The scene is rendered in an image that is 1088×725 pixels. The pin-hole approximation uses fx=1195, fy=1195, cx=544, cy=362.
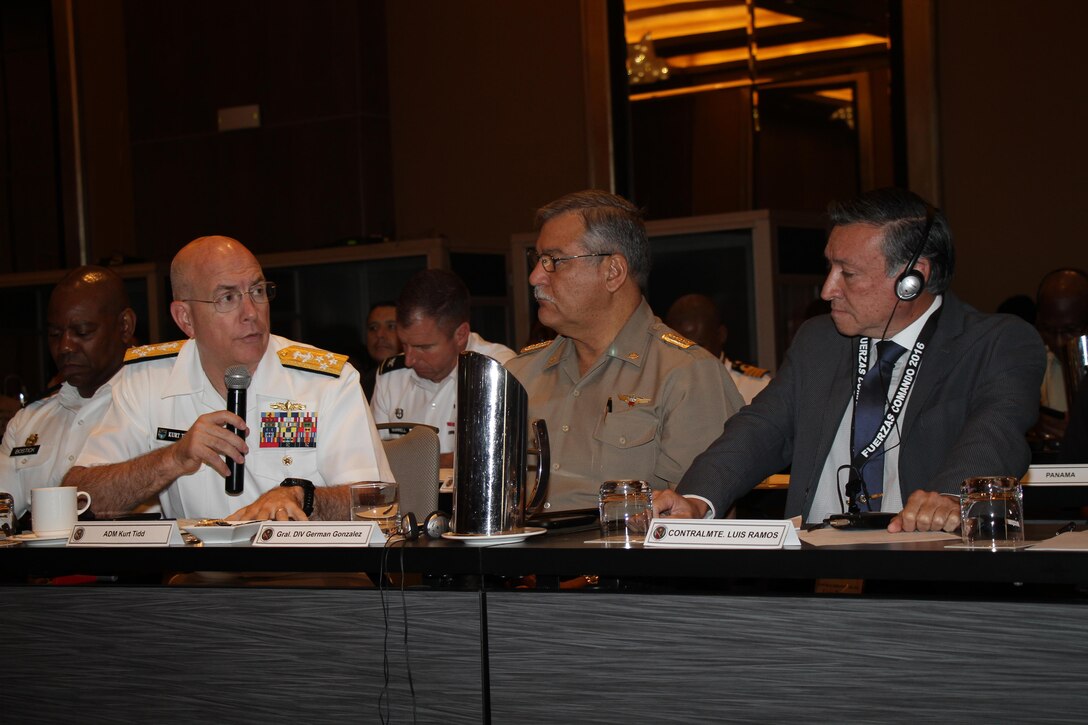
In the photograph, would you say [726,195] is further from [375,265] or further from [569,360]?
[569,360]

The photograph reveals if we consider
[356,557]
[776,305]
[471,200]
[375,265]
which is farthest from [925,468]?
[471,200]

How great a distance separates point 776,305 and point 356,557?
426 cm

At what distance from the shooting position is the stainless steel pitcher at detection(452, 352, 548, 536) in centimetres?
195

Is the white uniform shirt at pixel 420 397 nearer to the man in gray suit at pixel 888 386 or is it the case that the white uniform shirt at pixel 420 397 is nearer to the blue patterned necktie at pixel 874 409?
the man in gray suit at pixel 888 386

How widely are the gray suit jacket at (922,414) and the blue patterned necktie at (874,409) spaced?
0.05m

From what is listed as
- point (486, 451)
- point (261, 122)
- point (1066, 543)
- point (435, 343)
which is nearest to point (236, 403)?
point (486, 451)

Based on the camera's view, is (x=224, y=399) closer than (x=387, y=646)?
No

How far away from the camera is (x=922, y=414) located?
2426 mm

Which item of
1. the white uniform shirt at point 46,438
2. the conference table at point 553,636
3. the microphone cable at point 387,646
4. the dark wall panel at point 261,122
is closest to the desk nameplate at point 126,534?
the conference table at point 553,636

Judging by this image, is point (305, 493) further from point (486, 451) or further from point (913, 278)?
point (913, 278)

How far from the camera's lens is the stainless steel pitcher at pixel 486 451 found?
6.40 ft

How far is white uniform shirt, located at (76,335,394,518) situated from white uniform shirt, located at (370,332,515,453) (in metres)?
1.92

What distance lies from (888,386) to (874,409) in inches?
2.6

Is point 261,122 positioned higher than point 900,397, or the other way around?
point 261,122
